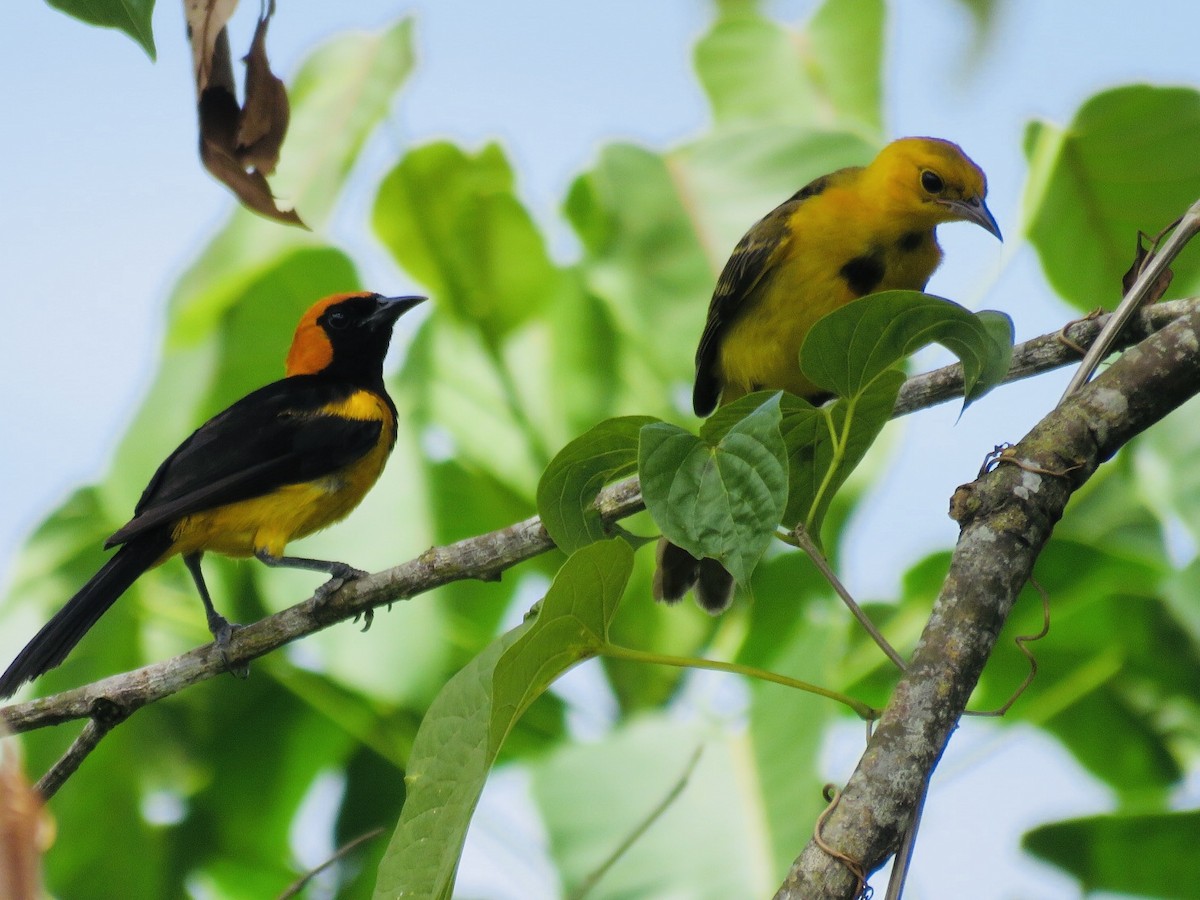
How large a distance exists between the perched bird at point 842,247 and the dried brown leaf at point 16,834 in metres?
2.97

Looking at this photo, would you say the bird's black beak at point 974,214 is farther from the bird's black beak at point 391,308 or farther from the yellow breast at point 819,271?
the bird's black beak at point 391,308

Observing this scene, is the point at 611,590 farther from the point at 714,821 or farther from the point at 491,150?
the point at 491,150

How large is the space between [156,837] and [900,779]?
4.84 m

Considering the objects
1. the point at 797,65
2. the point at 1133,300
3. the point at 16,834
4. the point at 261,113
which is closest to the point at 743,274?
the point at 1133,300

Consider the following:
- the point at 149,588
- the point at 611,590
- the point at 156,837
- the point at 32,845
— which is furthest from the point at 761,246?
the point at 156,837

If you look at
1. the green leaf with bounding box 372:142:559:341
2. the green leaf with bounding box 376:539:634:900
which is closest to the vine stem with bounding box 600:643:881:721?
the green leaf with bounding box 376:539:634:900

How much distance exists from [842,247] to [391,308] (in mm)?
1839

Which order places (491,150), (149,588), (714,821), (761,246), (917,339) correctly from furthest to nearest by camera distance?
(491,150)
(149,588)
(714,821)
(761,246)
(917,339)

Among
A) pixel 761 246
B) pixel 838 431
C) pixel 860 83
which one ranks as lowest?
pixel 838 431

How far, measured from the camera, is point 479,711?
2041 millimetres

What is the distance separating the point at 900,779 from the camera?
1575 millimetres

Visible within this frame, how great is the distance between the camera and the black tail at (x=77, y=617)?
10.5ft

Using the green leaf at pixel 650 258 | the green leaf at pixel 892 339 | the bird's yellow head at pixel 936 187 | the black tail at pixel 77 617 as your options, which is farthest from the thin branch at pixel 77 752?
the green leaf at pixel 650 258

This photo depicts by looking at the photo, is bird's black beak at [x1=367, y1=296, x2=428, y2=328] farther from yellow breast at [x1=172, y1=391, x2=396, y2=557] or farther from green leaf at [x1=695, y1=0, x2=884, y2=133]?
green leaf at [x1=695, y1=0, x2=884, y2=133]
